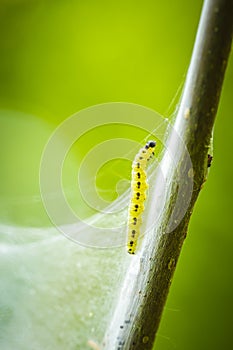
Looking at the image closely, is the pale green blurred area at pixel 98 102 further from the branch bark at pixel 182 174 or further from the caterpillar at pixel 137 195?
the branch bark at pixel 182 174

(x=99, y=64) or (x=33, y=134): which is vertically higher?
(x=99, y=64)

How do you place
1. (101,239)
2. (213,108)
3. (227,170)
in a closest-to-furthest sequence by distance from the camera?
(213,108), (101,239), (227,170)

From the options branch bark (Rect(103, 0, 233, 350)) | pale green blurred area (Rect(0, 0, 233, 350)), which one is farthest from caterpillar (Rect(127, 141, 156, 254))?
pale green blurred area (Rect(0, 0, 233, 350))

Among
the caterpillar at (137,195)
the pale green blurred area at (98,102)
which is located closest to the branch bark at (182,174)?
the caterpillar at (137,195)

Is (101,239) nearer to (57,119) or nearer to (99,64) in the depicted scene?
(57,119)

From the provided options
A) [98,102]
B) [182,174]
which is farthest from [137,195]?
[98,102]

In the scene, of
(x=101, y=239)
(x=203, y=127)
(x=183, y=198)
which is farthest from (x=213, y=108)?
(x=101, y=239)

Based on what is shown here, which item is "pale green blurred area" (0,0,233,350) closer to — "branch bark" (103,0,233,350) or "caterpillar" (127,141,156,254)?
"caterpillar" (127,141,156,254)
